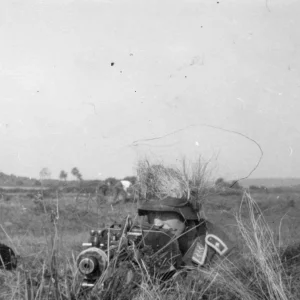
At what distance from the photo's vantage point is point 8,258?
4996 millimetres

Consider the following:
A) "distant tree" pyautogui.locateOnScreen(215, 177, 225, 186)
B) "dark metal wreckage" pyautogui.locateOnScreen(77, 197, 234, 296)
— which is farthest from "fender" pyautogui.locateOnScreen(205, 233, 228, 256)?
"distant tree" pyautogui.locateOnScreen(215, 177, 225, 186)

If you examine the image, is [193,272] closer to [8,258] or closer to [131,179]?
[131,179]

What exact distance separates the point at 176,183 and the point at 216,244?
0.89 m

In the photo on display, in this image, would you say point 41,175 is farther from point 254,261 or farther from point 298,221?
point 298,221

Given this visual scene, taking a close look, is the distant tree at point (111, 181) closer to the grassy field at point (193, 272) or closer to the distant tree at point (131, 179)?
the distant tree at point (131, 179)

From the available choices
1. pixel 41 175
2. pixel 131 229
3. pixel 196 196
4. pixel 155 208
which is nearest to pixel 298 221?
pixel 196 196

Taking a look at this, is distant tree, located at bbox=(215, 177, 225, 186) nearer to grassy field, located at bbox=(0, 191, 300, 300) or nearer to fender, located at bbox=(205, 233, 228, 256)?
grassy field, located at bbox=(0, 191, 300, 300)

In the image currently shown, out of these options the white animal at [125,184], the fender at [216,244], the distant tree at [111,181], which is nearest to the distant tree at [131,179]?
the white animal at [125,184]

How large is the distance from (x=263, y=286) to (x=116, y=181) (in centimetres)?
249

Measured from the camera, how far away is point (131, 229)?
4.81 meters

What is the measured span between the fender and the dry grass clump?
0.55 meters

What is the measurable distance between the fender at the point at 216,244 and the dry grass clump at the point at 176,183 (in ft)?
1.79

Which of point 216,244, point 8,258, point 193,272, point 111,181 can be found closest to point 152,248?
point 193,272

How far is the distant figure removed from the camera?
482 centimetres
